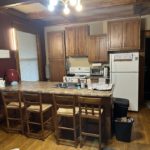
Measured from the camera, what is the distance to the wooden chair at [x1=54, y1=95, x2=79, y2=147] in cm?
257

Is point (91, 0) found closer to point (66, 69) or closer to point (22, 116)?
point (66, 69)

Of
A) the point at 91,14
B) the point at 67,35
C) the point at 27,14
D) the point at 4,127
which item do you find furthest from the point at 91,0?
the point at 4,127

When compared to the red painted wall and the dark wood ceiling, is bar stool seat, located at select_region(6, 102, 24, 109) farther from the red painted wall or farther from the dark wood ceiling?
the dark wood ceiling

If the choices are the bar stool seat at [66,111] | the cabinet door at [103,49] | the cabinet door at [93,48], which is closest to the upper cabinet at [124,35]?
the cabinet door at [103,49]

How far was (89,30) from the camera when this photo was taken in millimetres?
4633

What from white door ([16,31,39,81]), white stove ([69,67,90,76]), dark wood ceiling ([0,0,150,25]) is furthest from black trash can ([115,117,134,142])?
white door ([16,31,39,81])

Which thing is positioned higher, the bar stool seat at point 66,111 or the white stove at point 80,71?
the white stove at point 80,71

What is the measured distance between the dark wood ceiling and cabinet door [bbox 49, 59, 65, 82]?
1.30 meters

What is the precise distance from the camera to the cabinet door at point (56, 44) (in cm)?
491

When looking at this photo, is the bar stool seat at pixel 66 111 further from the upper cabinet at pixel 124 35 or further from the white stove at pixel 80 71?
the upper cabinet at pixel 124 35

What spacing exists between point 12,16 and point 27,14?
43 centimetres

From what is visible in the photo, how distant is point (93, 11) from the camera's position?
4.30m

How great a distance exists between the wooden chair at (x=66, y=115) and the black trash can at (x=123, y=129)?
0.74m

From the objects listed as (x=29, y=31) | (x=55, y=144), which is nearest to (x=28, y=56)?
(x=29, y=31)
